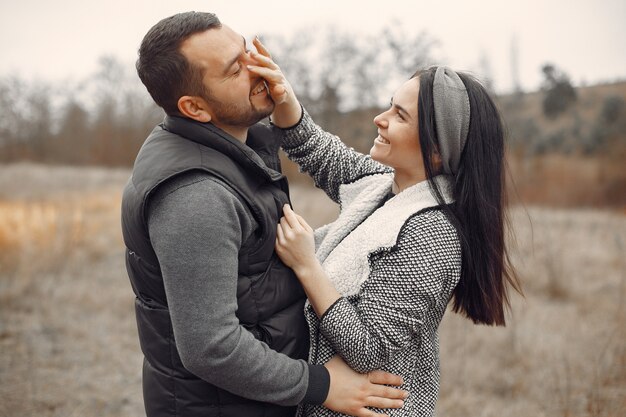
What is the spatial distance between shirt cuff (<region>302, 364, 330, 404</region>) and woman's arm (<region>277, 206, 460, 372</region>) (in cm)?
9

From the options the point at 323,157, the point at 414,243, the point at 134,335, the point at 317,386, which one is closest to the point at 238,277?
the point at 317,386

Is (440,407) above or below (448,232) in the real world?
below

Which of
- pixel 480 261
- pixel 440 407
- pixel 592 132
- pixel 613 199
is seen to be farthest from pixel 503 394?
pixel 592 132

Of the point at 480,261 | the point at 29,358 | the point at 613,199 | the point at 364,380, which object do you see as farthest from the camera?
the point at 613,199

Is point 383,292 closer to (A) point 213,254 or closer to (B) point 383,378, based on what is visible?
(B) point 383,378

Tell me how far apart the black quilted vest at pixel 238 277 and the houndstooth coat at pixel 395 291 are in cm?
15

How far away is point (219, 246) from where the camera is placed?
1.42 meters

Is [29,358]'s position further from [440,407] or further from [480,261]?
[480,261]

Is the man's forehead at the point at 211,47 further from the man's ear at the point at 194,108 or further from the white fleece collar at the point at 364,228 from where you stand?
the white fleece collar at the point at 364,228

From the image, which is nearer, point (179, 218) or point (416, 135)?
point (179, 218)

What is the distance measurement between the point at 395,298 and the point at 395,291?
0.07ft

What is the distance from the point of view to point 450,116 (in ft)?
6.14

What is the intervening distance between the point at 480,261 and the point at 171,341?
1.04m

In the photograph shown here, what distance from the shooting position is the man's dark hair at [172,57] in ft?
5.20
